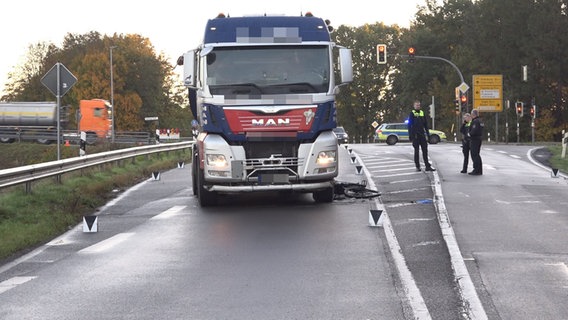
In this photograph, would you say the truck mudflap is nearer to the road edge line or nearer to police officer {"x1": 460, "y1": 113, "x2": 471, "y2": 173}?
the road edge line

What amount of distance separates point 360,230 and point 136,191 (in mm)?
9135

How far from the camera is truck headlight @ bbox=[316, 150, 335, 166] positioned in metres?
14.4

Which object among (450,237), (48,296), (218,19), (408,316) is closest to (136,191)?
(218,19)

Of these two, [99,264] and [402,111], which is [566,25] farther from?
[99,264]

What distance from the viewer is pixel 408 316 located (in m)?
6.52

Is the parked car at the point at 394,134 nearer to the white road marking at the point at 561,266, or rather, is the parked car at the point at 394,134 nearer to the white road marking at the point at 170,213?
the white road marking at the point at 170,213

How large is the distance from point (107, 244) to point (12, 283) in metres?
2.75

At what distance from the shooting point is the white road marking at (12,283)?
26.5ft

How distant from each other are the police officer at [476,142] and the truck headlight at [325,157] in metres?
9.00

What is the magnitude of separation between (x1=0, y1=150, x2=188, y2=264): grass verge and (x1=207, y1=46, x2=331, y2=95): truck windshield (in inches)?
129

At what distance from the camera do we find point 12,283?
27.3 ft

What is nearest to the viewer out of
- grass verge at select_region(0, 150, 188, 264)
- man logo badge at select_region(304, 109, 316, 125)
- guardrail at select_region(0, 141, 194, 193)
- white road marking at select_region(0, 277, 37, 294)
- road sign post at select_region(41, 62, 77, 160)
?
white road marking at select_region(0, 277, 37, 294)

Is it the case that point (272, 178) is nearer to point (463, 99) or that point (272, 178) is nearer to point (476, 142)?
point (476, 142)

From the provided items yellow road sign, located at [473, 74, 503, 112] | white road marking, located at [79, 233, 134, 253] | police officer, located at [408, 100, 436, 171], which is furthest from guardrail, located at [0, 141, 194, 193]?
yellow road sign, located at [473, 74, 503, 112]
